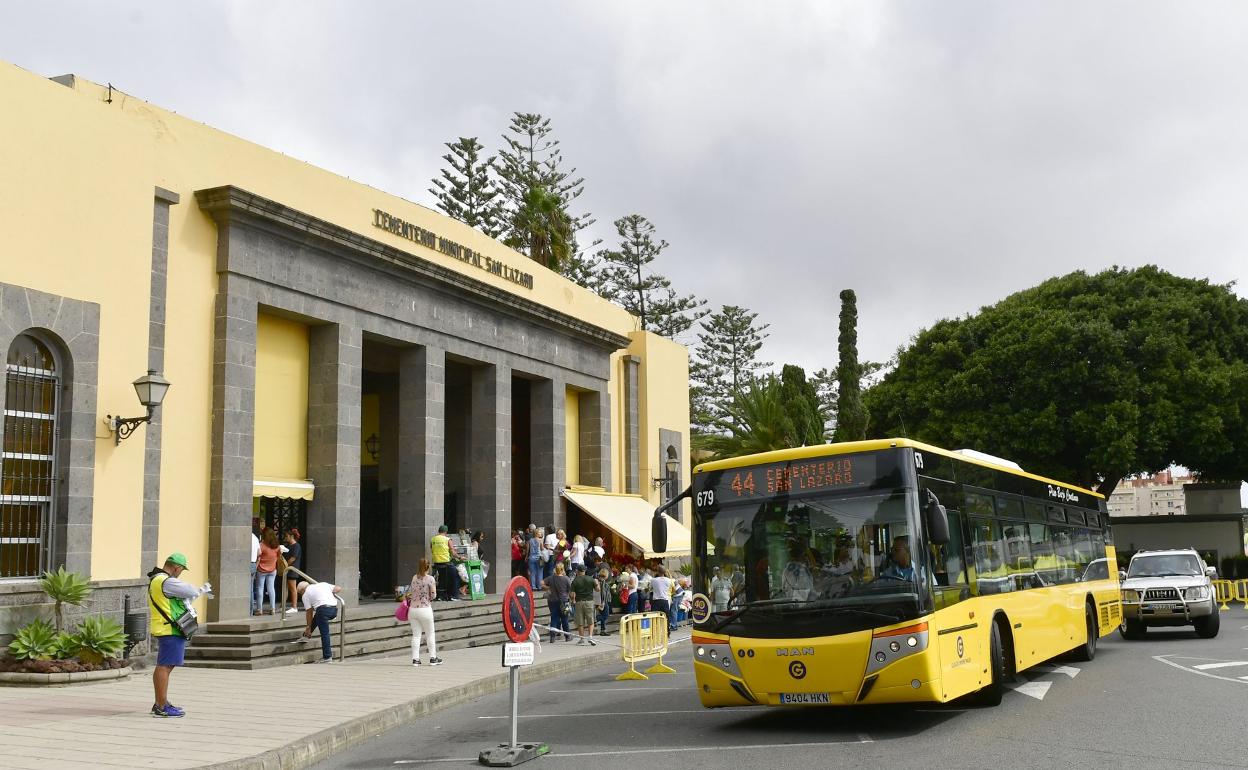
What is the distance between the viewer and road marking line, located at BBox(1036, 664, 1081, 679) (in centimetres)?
1473

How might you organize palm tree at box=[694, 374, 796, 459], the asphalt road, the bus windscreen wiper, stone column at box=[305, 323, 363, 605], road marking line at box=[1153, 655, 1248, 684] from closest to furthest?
the asphalt road, the bus windscreen wiper, road marking line at box=[1153, 655, 1248, 684], stone column at box=[305, 323, 363, 605], palm tree at box=[694, 374, 796, 459]

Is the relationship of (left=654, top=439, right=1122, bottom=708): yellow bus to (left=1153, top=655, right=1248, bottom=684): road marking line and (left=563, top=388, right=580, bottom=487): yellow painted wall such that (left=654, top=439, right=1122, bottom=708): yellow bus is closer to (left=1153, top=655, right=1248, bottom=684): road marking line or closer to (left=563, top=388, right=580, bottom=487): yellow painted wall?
(left=1153, top=655, right=1248, bottom=684): road marking line

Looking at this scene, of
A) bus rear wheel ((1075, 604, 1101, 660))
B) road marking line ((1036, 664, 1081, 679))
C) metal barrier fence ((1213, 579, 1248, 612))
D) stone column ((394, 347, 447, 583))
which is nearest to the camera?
road marking line ((1036, 664, 1081, 679))

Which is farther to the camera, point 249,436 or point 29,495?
point 249,436

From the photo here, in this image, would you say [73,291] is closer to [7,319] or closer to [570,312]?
[7,319]

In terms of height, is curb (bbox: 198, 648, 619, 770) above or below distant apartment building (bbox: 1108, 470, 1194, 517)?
below

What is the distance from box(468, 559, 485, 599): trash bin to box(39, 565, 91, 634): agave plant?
10.1 metres

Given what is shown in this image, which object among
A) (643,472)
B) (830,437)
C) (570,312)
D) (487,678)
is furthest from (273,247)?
(830,437)

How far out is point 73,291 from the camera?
49.8ft

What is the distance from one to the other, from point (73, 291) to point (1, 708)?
602 centimetres

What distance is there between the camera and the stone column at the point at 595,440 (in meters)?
31.2

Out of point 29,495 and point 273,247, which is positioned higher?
point 273,247

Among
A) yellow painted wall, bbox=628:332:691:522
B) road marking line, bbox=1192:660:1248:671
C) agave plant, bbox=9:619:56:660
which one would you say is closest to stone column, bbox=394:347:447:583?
agave plant, bbox=9:619:56:660

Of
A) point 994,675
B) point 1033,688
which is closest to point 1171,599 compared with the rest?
point 1033,688
